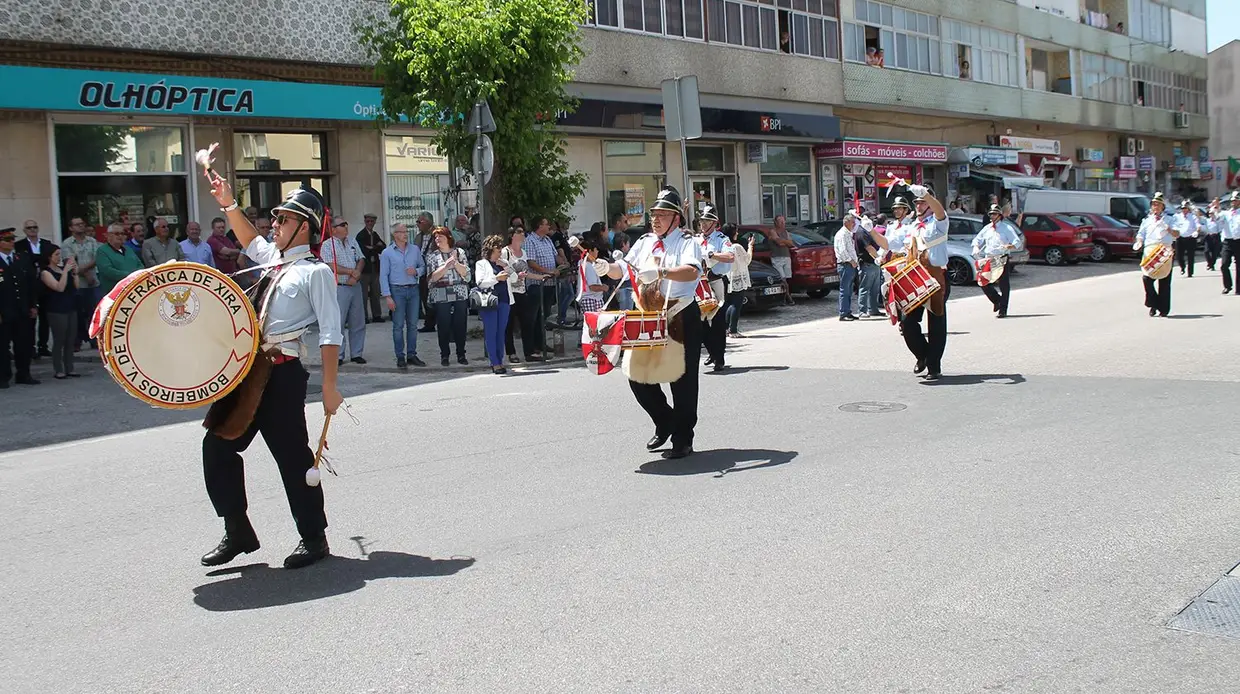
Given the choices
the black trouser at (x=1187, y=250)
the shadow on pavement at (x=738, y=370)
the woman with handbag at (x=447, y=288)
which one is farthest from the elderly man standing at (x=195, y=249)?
the black trouser at (x=1187, y=250)

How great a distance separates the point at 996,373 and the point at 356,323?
8054 millimetres

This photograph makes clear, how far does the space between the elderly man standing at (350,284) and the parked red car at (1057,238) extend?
903 inches

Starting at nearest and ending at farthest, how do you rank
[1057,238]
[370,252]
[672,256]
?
1. [672,256]
2. [370,252]
3. [1057,238]

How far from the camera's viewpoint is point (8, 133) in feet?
58.4

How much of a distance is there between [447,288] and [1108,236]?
80.9ft

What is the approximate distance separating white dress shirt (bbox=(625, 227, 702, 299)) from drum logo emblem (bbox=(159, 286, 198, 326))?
10.9 feet

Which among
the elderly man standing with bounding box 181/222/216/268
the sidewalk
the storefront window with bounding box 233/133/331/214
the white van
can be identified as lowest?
the sidewalk

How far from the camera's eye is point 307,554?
6086 mm

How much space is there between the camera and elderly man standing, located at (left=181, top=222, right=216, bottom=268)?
1695cm

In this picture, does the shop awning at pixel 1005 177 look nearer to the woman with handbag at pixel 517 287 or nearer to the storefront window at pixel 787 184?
the storefront window at pixel 787 184

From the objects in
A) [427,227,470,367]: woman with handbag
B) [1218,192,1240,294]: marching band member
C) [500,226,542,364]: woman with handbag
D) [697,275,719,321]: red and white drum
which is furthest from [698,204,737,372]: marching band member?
[1218,192,1240,294]: marching band member

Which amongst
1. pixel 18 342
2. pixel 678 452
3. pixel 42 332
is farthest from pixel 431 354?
pixel 678 452

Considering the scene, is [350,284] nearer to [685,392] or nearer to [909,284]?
[909,284]

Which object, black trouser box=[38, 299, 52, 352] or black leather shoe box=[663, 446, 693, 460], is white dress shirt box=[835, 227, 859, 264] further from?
black leather shoe box=[663, 446, 693, 460]
